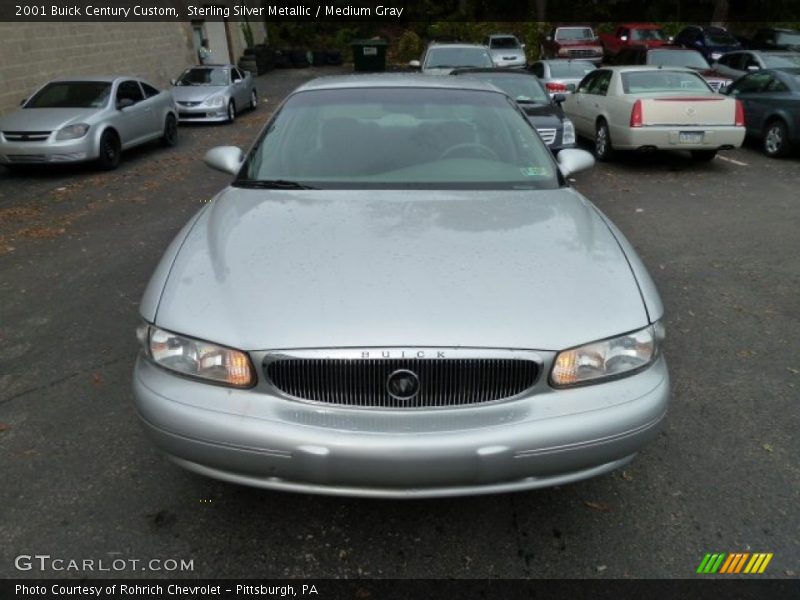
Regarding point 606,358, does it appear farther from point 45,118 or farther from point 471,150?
point 45,118

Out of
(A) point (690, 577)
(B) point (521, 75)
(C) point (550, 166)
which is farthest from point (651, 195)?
(A) point (690, 577)

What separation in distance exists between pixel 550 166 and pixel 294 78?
2486 centimetres

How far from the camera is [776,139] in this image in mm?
10695

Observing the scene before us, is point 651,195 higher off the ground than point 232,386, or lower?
lower

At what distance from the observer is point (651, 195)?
8562mm

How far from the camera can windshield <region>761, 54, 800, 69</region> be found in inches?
498

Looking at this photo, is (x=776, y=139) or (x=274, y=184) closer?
(x=274, y=184)

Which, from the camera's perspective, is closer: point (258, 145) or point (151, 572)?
point (151, 572)

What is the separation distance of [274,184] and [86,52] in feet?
48.7

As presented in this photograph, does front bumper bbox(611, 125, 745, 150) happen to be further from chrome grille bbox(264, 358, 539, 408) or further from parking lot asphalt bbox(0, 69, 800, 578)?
chrome grille bbox(264, 358, 539, 408)

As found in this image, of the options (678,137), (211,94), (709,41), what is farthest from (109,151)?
(709,41)

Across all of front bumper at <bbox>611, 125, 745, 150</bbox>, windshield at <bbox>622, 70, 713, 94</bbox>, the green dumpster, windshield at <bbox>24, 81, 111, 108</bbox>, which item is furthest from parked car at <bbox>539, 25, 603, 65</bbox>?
windshield at <bbox>24, 81, 111, 108</bbox>

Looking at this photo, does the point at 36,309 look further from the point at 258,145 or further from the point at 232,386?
the point at 232,386

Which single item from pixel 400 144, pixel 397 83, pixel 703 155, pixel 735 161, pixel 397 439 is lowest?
pixel 735 161
